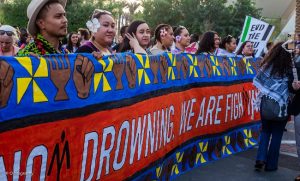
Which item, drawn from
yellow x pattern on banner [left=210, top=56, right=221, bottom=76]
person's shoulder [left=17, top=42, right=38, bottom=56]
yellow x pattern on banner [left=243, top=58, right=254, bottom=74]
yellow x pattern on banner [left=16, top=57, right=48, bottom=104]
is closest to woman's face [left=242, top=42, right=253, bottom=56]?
yellow x pattern on banner [left=243, top=58, right=254, bottom=74]

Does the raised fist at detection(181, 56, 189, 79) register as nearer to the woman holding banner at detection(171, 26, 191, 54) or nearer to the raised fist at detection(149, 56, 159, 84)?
the raised fist at detection(149, 56, 159, 84)

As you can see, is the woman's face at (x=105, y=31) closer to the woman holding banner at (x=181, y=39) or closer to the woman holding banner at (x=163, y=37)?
the woman holding banner at (x=163, y=37)

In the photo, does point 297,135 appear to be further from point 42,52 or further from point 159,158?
point 42,52

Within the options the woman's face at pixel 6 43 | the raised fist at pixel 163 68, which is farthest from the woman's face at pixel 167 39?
the woman's face at pixel 6 43

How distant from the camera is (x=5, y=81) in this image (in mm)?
2461

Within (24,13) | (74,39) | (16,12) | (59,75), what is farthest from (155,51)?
(16,12)

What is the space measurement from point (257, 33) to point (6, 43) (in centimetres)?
568

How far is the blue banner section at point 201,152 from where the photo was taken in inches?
177

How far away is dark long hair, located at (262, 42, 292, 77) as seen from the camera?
536cm

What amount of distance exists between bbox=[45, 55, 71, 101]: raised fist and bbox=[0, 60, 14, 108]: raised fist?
1.16 feet

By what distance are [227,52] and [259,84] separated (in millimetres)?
3107

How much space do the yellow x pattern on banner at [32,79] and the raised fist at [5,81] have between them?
7 centimetres

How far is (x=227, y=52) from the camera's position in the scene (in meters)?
8.62

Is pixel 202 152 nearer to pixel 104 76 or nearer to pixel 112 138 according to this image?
pixel 112 138
